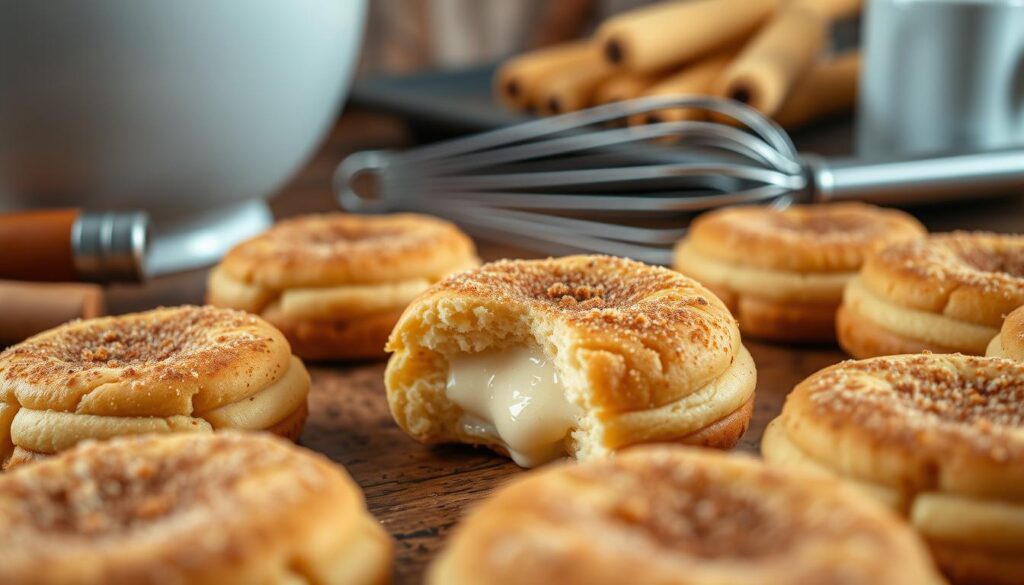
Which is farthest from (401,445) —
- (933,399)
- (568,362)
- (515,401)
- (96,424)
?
(933,399)

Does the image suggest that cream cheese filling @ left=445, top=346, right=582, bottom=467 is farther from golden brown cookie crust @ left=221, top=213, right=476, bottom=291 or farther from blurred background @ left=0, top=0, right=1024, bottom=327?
blurred background @ left=0, top=0, right=1024, bottom=327

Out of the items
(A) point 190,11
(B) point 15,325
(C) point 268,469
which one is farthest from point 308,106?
(C) point 268,469

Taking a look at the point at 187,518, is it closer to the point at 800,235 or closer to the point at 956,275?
the point at 956,275

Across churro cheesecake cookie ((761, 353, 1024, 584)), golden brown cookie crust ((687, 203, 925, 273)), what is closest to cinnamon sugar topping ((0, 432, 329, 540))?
churro cheesecake cookie ((761, 353, 1024, 584))

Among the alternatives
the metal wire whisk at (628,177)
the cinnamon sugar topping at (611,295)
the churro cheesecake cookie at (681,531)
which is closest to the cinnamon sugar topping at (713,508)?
the churro cheesecake cookie at (681,531)

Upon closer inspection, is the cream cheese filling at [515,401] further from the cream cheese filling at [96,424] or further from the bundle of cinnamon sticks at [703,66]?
the bundle of cinnamon sticks at [703,66]
